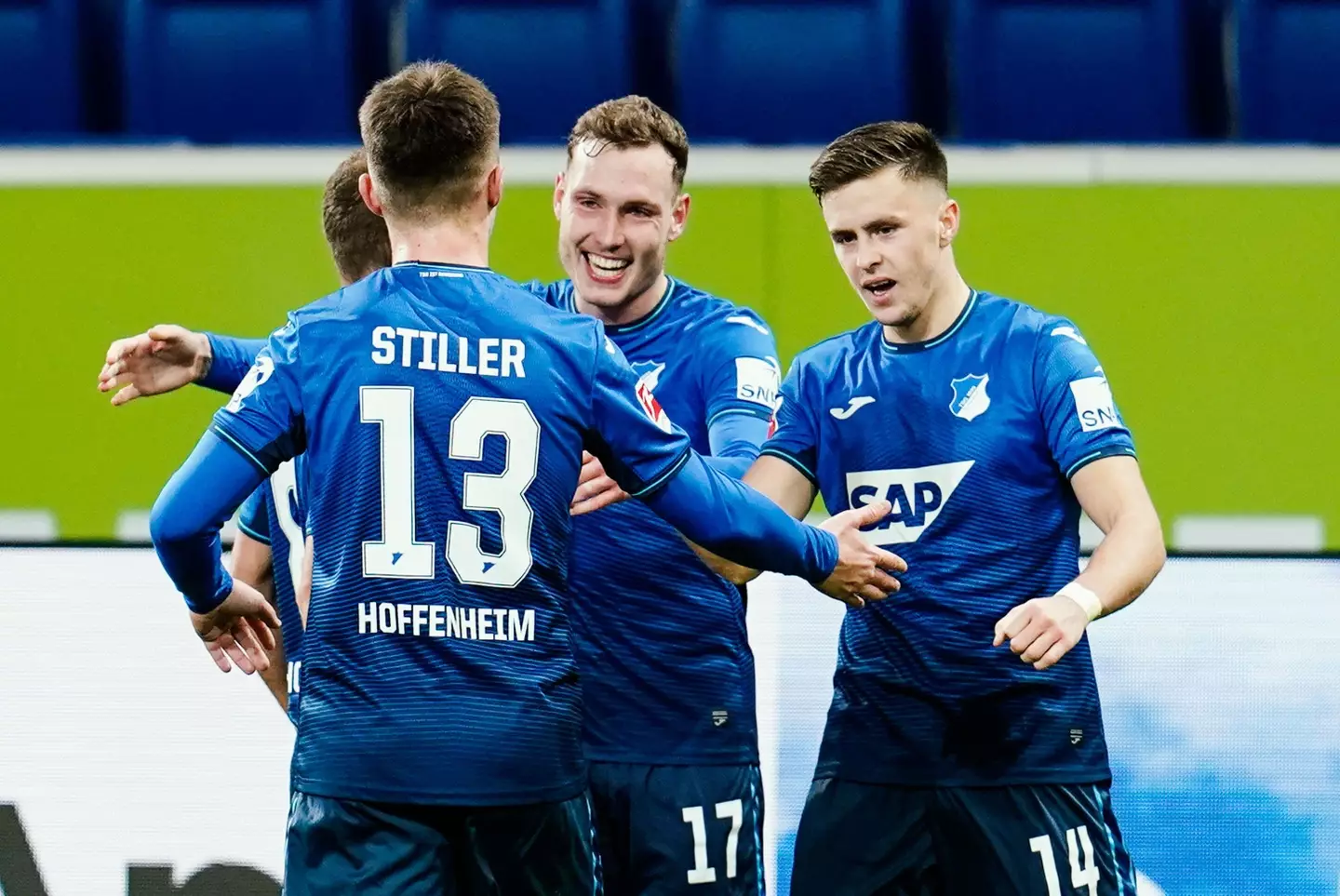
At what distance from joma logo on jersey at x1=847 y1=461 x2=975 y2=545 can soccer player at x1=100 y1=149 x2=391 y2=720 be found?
1.10m

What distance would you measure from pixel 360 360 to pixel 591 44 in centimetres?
302

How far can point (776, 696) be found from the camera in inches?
175

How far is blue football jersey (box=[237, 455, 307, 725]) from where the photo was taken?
141 inches

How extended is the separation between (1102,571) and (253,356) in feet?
5.90

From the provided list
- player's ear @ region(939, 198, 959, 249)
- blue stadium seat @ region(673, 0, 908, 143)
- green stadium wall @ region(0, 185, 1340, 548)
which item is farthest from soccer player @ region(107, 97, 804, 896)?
blue stadium seat @ region(673, 0, 908, 143)

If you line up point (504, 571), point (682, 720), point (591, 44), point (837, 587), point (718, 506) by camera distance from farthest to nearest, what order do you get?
point (591, 44), point (682, 720), point (837, 587), point (718, 506), point (504, 571)

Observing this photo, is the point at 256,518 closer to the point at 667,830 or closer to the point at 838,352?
the point at 667,830

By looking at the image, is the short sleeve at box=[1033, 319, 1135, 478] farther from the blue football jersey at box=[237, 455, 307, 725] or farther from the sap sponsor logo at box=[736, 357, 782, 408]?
the blue football jersey at box=[237, 455, 307, 725]

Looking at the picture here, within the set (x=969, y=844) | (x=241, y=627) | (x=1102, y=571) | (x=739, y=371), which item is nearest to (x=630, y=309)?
(x=739, y=371)

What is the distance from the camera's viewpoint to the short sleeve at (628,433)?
2.73 metres

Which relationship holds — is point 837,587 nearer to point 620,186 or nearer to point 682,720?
point 682,720

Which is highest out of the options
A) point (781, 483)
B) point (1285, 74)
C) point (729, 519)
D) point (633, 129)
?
point (1285, 74)

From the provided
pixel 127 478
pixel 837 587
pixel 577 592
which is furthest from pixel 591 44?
pixel 837 587

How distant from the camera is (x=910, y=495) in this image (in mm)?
3348
